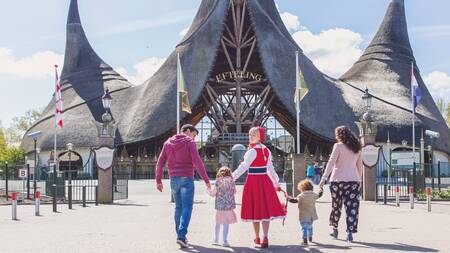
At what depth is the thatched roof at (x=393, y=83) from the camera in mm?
53406

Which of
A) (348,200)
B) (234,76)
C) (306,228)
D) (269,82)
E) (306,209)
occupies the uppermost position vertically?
(234,76)

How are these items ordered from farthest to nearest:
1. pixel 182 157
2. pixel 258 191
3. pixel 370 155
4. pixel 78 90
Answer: pixel 78 90 < pixel 370 155 < pixel 182 157 < pixel 258 191

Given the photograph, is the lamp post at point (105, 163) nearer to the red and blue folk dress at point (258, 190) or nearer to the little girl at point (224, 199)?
the little girl at point (224, 199)

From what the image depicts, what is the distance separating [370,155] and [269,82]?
2968 cm

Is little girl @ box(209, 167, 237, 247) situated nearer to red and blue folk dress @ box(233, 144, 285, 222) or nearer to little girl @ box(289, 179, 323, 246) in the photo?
red and blue folk dress @ box(233, 144, 285, 222)

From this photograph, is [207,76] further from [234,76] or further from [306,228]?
[306,228]

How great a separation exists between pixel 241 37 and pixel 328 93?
9.07 metres

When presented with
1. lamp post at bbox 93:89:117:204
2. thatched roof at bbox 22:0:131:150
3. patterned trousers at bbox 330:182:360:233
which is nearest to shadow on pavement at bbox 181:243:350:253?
patterned trousers at bbox 330:182:360:233

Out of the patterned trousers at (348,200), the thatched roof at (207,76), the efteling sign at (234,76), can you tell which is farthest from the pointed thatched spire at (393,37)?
the patterned trousers at (348,200)

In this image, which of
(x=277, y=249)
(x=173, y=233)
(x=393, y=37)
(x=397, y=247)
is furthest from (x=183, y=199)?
(x=393, y=37)

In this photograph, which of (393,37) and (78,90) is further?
(393,37)

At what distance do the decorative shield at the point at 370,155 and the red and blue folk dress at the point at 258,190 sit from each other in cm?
1326

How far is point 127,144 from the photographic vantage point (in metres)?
52.3

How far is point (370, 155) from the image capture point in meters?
22.2
